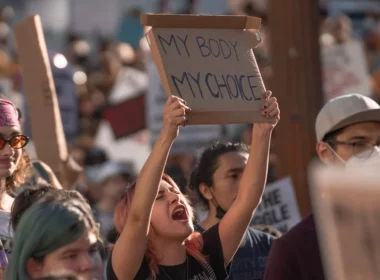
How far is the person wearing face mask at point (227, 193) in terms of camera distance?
4770 millimetres

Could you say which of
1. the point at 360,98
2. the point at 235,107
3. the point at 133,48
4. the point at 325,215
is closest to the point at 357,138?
the point at 360,98

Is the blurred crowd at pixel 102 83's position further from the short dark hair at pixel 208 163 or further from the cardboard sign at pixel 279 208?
the short dark hair at pixel 208 163

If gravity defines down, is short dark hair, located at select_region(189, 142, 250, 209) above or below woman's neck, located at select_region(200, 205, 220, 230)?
above

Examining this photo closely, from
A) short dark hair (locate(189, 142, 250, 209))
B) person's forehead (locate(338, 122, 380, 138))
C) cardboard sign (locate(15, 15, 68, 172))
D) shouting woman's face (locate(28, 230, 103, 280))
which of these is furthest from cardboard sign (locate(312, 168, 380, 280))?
cardboard sign (locate(15, 15, 68, 172))

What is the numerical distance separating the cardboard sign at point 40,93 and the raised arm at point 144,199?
7.57 feet

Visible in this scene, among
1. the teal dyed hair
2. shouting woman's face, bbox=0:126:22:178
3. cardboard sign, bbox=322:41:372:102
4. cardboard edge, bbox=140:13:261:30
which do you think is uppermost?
cardboard edge, bbox=140:13:261:30

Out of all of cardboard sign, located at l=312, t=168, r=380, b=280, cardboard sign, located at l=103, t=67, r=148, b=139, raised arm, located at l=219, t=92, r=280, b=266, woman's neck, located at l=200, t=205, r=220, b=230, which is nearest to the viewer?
cardboard sign, located at l=312, t=168, r=380, b=280

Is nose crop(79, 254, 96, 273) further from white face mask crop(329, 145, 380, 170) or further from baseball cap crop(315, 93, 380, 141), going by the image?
baseball cap crop(315, 93, 380, 141)

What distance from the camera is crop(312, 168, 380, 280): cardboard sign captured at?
182cm

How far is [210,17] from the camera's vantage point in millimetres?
4078

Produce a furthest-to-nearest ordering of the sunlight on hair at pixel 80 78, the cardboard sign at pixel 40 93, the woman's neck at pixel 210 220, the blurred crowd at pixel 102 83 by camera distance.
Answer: the sunlight on hair at pixel 80 78, the blurred crowd at pixel 102 83, the cardboard sign at pixel 40 93, the woman's neck at pixel 210 220

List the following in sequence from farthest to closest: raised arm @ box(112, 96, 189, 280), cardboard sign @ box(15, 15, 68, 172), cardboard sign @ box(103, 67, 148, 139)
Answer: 1. cardboard sign @ box(103, 67, 148, 139)
2. cardboard sign @ box(15, 15, 68, 172)
3. raised arm @ box(112, 96, 189, 280)

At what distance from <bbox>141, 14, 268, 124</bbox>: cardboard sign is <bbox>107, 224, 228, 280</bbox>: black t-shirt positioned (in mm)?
500

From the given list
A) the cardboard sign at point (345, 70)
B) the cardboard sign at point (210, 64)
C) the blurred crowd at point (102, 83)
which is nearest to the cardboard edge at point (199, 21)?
the cardboard sign at point (210, 64)
